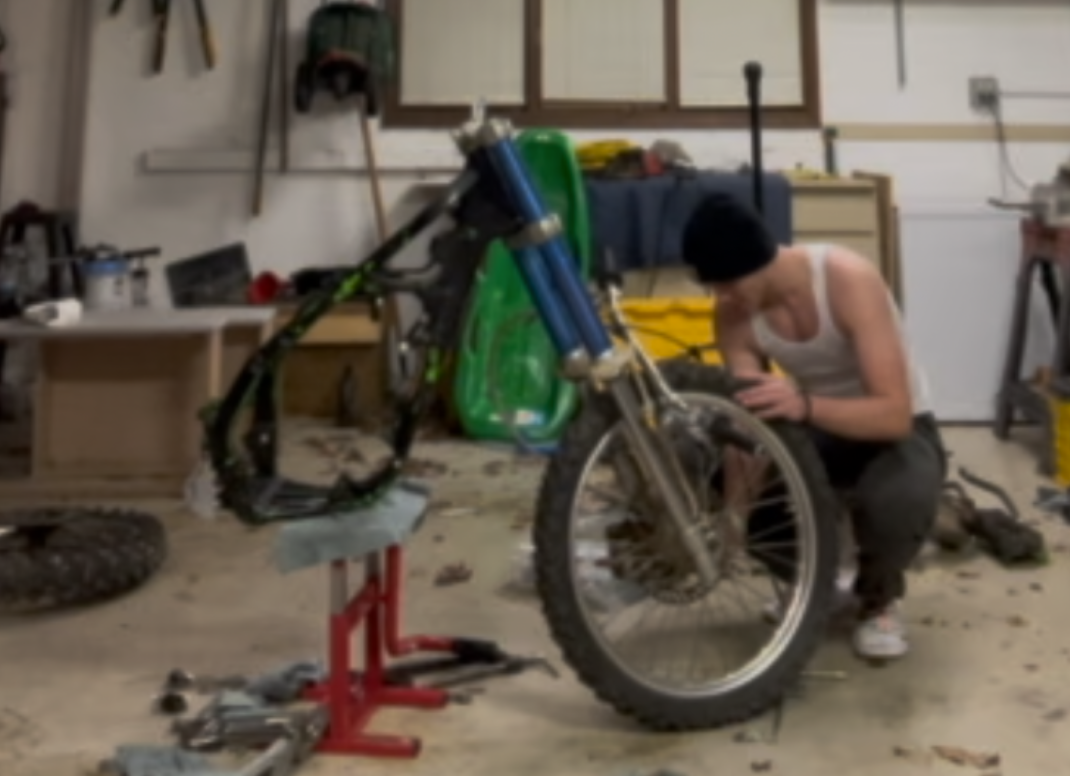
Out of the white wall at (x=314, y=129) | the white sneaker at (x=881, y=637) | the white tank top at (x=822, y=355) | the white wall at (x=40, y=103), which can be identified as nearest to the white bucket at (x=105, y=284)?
the white wall at (x=314, y=129)

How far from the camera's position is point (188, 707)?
2240 mm

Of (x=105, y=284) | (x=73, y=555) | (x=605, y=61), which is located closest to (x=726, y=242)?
(x=73, y=555)

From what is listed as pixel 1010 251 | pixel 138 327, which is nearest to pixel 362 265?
pixel 138 327

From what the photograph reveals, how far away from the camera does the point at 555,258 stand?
2094mm

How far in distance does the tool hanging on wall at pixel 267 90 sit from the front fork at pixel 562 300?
3.31m

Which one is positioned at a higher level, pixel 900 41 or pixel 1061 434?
pixel 900 41

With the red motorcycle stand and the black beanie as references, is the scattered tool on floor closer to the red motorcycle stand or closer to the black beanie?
the black beanie

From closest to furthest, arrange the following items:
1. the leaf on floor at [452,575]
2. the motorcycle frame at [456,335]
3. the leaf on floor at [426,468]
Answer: the motorcycle frame at [456,335] → the leaf on floor at [452,575] → the leaf on floor at [426,468]

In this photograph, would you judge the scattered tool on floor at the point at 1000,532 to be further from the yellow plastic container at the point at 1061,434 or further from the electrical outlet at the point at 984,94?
the electrical outlet at the point at 984,94

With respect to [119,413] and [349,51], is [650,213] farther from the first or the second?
[119,413]

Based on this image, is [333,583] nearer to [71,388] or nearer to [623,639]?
[623,639]

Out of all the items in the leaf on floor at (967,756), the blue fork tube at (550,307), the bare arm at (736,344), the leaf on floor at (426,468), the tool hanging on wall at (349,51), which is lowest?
the leaf on floor at (967,756)

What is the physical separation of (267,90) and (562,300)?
3.52 meters

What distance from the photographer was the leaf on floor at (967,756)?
199 cm
